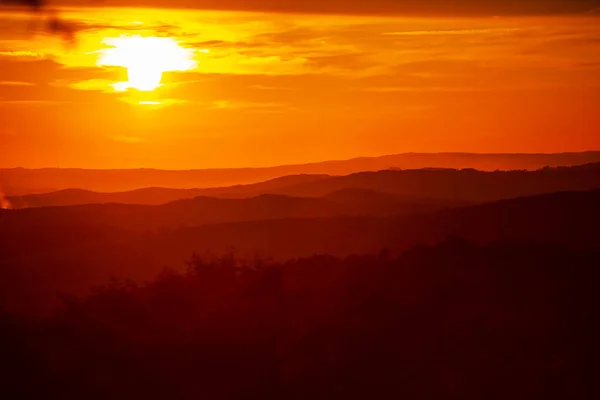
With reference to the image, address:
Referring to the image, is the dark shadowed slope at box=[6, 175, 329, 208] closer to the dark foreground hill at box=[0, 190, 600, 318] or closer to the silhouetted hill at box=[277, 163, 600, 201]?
the silhouetted hill at box=[277, 163, 600, 201]

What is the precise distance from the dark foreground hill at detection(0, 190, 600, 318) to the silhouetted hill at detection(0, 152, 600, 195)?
→ 39.8ft

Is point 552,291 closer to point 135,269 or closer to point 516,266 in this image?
point 516,266

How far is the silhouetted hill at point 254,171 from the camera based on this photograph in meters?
49.2

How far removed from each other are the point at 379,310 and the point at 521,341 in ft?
5.07

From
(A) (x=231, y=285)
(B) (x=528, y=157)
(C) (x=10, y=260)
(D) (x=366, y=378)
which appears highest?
(B) (x=528, y=157)

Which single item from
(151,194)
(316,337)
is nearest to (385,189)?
(151,194)

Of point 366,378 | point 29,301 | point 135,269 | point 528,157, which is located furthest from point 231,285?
point 528,157

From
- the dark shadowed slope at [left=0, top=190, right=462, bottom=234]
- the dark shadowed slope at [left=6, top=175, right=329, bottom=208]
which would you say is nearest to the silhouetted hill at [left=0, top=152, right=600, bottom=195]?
the dark shadowed slope at [left=6, top=175, right=329, bottom=208]

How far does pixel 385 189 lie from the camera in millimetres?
46281

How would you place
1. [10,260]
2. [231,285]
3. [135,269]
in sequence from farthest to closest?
[10,260] < [135,269] < [231,285]

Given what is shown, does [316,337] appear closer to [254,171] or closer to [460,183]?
[460,183]

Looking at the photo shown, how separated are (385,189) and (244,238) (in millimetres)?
14889

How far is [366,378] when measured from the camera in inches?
463

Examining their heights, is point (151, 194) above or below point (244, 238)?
above
